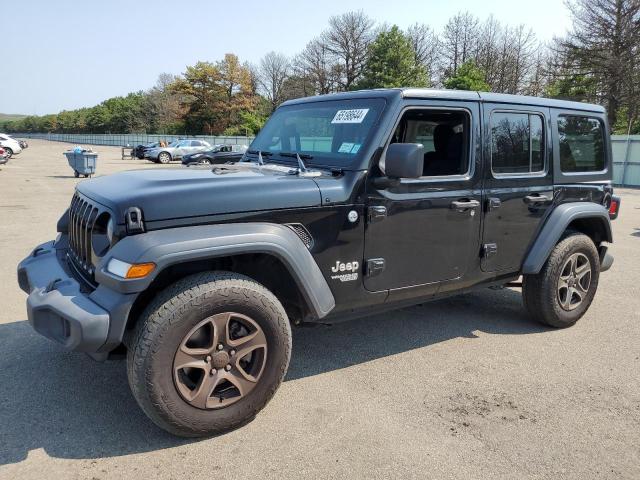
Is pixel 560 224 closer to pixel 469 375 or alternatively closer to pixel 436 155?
pixel 436 155

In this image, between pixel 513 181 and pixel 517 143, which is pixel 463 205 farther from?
pixel 517 143

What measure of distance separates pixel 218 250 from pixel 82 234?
1.07 metres

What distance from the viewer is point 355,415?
3.15m

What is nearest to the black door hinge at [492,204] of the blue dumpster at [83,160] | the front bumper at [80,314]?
the front bumper at [80,314]

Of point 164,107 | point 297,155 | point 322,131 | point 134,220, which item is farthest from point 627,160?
point 164,107

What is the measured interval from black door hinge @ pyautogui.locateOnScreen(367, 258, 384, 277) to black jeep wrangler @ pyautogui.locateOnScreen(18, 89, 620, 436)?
0.01 metres

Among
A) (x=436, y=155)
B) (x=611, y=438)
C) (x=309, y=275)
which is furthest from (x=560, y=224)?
(x=309, y=275)

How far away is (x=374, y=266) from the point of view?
11.2 ft

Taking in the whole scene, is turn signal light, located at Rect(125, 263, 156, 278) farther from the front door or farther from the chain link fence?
the chain link fence

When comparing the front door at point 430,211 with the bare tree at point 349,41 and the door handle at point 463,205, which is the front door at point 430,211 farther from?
the bare tree at point 349,41

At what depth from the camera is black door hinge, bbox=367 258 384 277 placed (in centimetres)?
340

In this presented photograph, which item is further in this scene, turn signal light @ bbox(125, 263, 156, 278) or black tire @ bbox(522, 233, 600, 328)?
black tire @ bbox(522, 233, 600, 328)

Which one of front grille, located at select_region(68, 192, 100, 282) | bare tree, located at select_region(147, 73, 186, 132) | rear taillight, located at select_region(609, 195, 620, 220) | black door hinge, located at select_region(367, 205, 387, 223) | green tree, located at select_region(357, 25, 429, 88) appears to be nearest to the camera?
front grille, located at select_region(68, 192, 100, 282)

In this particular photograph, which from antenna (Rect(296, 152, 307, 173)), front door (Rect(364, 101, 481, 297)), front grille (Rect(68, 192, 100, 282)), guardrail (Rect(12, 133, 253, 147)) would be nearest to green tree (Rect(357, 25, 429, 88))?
guardrail (Rect(12, 133, 253, 147))
